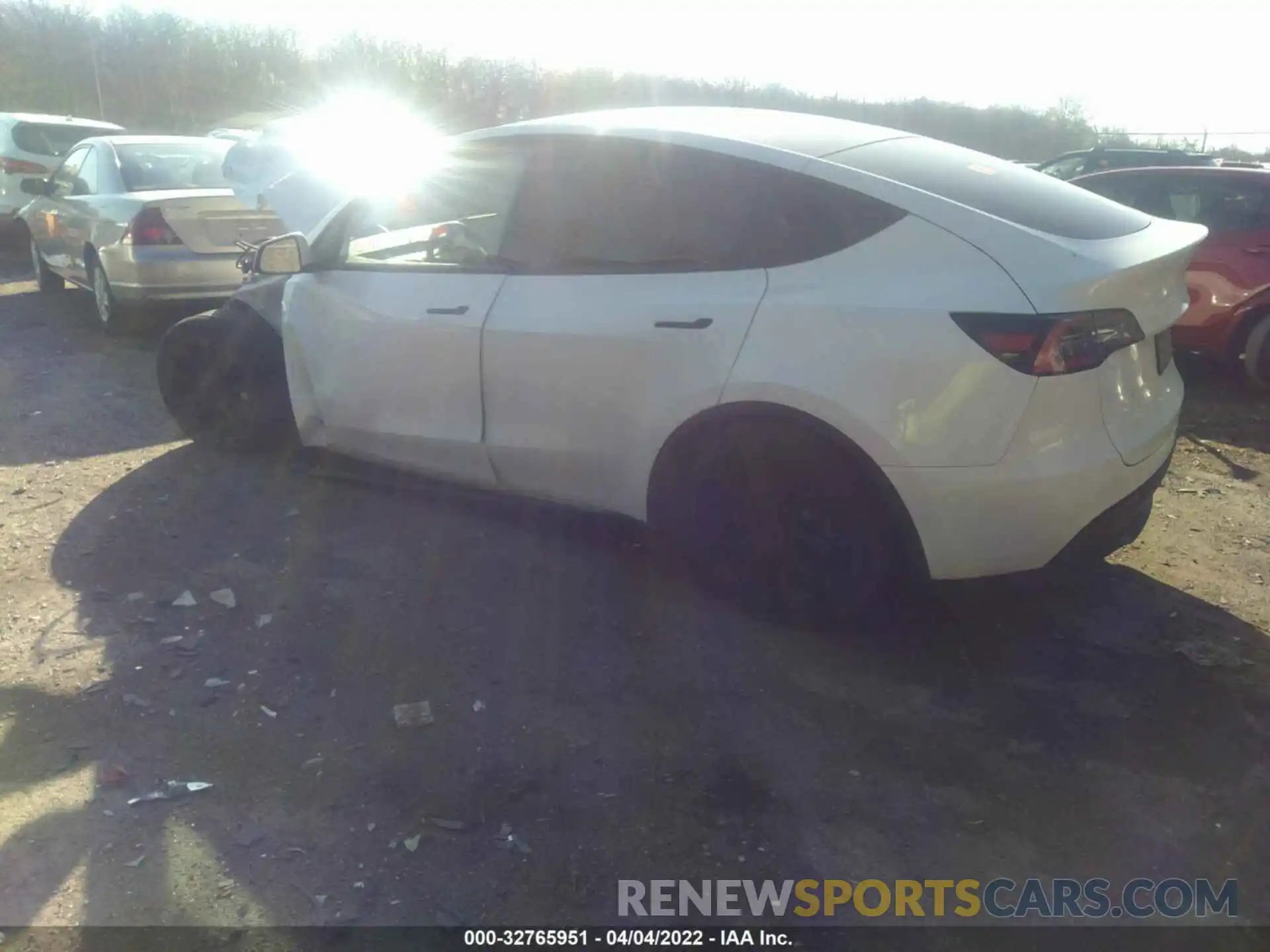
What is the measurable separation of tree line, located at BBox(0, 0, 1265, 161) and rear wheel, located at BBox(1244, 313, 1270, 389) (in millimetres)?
20298

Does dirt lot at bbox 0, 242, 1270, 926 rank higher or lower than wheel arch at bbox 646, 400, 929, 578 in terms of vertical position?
lower

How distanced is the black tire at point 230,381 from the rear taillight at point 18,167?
9.13 metres

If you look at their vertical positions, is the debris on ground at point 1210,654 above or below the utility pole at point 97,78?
below

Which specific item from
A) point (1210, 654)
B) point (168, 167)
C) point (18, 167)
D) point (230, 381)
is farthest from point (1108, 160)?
point (18, 167)

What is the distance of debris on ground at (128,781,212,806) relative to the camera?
9.48 feet

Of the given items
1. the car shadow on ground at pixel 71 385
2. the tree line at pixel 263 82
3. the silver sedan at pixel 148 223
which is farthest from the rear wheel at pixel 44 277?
the tree line at pixel 263 82

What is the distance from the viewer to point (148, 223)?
309 inches

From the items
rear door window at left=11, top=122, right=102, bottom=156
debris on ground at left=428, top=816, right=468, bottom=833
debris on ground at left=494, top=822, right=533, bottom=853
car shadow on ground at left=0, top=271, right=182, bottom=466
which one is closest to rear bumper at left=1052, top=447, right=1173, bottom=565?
debris on ground at left=494, top=822, right=533, bottom=853

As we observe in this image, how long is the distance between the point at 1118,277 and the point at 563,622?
218 centimetres

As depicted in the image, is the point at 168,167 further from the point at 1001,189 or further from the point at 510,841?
the point at 510,841

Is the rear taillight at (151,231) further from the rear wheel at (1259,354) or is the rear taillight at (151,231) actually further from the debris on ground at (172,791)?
the rear wheel at (1259,354)

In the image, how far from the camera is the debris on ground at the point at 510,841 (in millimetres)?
2705

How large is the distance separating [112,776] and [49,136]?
12549 mm

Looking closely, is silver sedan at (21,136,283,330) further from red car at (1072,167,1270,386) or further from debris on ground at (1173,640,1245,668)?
debris on ground at (1173,640,1245,668)
